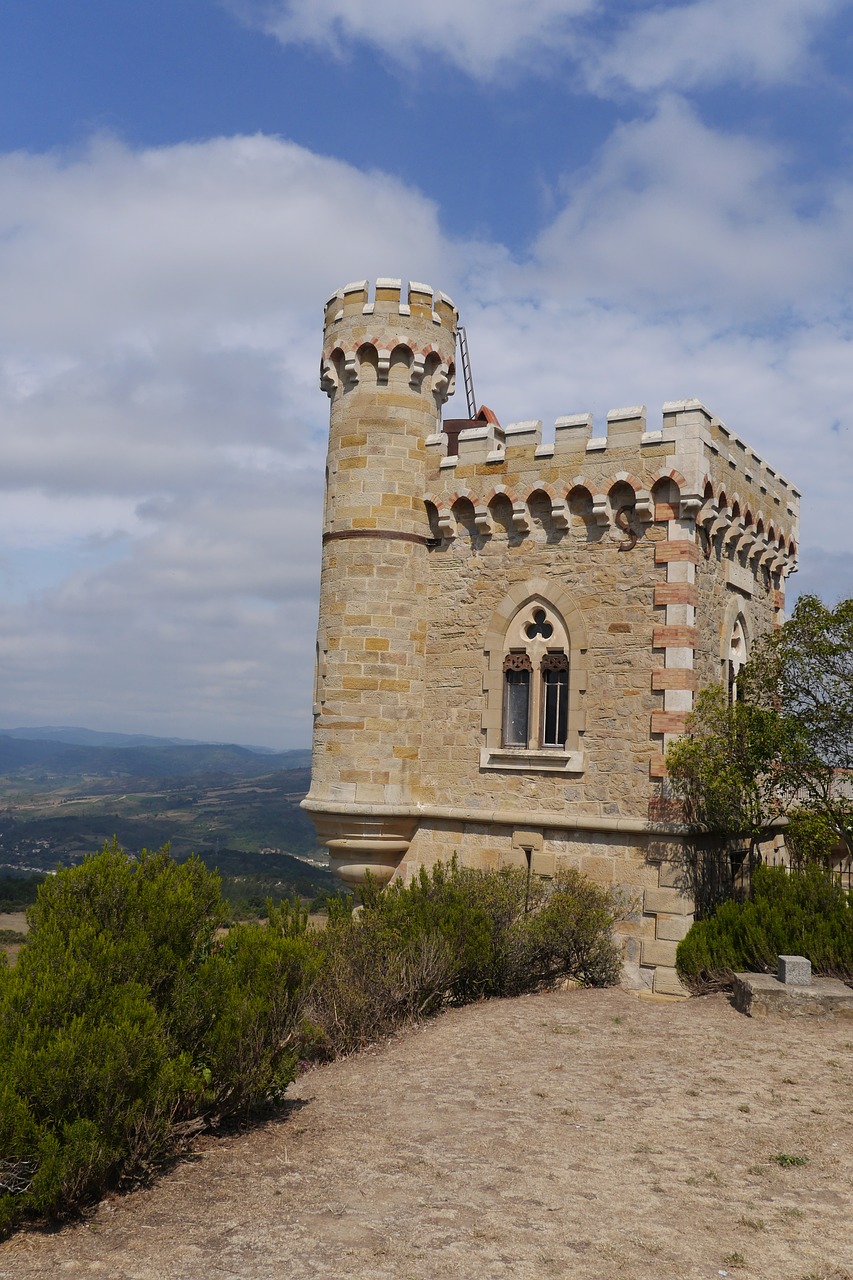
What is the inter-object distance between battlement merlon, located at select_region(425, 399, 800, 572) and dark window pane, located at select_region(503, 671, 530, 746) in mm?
2534

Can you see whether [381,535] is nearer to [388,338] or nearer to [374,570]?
[374,570]

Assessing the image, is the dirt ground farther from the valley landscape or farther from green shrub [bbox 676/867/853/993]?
the valley landscape

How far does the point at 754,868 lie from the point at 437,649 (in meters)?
5.88

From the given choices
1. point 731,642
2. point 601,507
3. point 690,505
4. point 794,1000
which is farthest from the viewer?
point 731,642

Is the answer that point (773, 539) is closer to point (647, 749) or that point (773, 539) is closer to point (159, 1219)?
point (647, 749)

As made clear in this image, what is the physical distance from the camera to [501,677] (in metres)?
15.0

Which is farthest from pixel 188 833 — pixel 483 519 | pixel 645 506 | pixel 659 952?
pixel 645 506

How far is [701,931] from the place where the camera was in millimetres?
13289

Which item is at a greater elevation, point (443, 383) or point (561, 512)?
point (443, 383)

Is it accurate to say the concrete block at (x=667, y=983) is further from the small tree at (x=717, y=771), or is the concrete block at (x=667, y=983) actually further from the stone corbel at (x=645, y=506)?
the stone corbel at (x=645, y=506)

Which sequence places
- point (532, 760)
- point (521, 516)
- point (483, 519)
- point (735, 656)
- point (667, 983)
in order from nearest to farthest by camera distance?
point (667, 983), point (532, 760), point (521, 516), point (483, 519), point (735, 656)

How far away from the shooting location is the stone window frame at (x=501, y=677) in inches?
561

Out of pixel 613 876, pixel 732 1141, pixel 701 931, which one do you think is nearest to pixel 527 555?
pixel 613 876

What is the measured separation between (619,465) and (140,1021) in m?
10.1
